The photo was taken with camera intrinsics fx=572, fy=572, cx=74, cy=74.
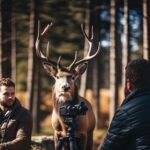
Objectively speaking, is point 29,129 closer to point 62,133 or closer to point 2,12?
point 62,133

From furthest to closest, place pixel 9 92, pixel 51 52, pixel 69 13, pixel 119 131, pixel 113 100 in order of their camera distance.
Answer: pixel 51 52 < pixel 69 13 < pixel 113 100 < pixel 9 92 < pixel 119 131

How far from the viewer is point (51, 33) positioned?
3556cm

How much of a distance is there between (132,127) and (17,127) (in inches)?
120

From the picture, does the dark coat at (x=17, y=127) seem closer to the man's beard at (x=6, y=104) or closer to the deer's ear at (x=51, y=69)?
the man's beard at (x=6, y=104)

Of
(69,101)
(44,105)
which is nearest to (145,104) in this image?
(69,101)

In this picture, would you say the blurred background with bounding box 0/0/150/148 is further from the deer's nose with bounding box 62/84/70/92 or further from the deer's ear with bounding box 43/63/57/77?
the deer's nose with bounding box 62/84/70/92

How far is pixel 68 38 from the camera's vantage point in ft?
124

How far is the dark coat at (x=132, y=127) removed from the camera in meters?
5.39

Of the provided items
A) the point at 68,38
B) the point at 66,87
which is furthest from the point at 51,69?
the point at 68,38

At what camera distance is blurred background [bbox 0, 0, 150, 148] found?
76.8 feet

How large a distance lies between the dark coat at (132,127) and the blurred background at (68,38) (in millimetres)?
14160

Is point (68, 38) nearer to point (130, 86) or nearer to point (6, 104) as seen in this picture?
point (6, 104)

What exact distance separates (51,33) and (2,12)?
1131 centimetres

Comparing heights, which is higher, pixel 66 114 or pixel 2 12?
pixel 2 12
